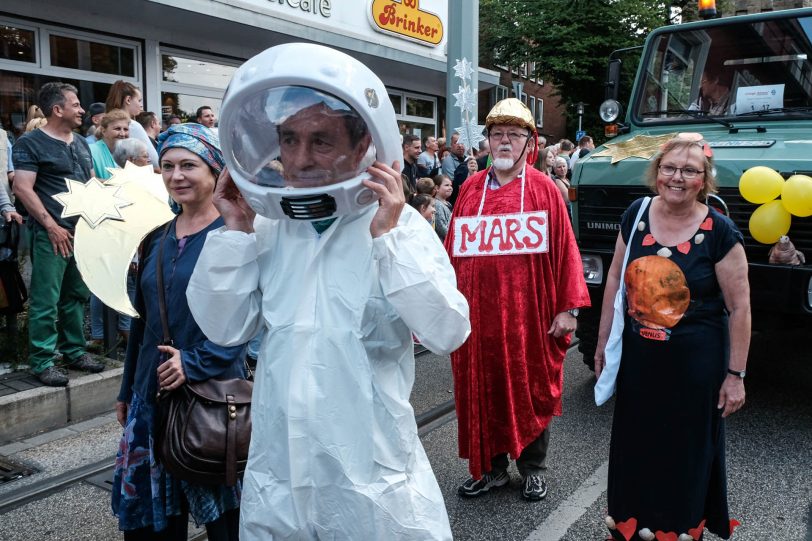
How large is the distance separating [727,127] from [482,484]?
3.17m

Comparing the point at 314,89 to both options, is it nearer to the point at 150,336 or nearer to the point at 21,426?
the point at 150,336

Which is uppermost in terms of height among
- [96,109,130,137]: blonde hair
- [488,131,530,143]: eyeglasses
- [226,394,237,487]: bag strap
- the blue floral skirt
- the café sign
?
the café sign

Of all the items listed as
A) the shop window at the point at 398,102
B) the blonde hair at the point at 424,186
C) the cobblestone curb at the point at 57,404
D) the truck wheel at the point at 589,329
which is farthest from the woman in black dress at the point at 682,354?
the shop window at the point at 398,102

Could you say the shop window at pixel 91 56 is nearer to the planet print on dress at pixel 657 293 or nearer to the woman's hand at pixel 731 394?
A: the planet print on dress at pixel 657 293

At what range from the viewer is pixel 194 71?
36.1 ft

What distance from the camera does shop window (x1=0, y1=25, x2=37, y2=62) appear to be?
8.48m

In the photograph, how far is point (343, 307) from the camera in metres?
1.70

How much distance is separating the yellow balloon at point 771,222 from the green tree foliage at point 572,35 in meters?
23.1

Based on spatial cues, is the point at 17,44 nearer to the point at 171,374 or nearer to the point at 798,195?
the point at 171,374

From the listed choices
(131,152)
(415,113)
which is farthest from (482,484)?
(415,113)

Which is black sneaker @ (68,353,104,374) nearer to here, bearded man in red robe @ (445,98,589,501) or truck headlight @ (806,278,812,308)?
bearded man in red robe @ (445,98,589,501)

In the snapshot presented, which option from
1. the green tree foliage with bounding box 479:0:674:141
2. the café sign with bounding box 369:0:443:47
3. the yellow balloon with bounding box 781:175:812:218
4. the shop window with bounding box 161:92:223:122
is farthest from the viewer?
the green tree foliage with bounding box 479:0:674:141

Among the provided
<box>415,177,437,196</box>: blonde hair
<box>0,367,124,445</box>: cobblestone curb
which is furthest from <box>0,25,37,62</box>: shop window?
<box>0,367,124,445</box>: cobblestone curb

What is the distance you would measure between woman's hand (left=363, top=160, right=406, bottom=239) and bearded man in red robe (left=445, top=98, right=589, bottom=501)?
1.94 metres
